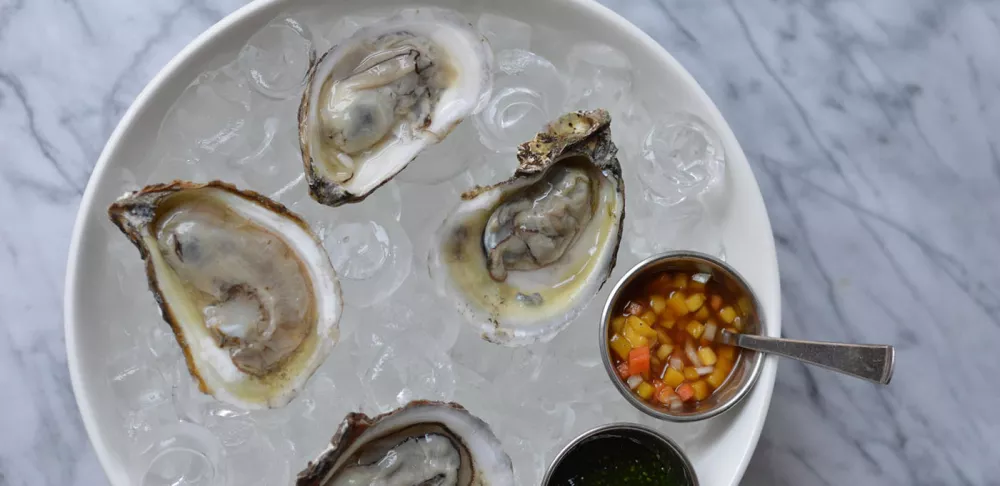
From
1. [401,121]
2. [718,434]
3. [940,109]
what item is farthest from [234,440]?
[940,109]

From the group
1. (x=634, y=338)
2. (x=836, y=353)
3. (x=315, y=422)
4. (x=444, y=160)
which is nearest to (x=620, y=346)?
(x=634, y=338)

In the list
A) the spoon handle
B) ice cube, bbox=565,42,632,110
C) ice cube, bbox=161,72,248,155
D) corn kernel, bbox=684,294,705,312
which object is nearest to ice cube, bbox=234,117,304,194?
ice cube, bbox=161,72,248,155

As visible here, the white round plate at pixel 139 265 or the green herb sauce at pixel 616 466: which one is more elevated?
the white round plate at pixel 139 265

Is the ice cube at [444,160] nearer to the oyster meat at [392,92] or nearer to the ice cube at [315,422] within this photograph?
the oyster meat at [392,92]

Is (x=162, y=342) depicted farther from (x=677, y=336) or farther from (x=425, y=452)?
(x=677, y=336)

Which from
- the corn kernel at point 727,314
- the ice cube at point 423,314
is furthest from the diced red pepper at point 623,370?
the ice cube at point 423,314

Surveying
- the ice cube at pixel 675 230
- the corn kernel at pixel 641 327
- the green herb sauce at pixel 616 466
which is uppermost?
the ice cube at pixel 675 230

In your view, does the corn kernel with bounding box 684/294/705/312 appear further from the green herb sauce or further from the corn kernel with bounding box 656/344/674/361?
the green herb sauce
